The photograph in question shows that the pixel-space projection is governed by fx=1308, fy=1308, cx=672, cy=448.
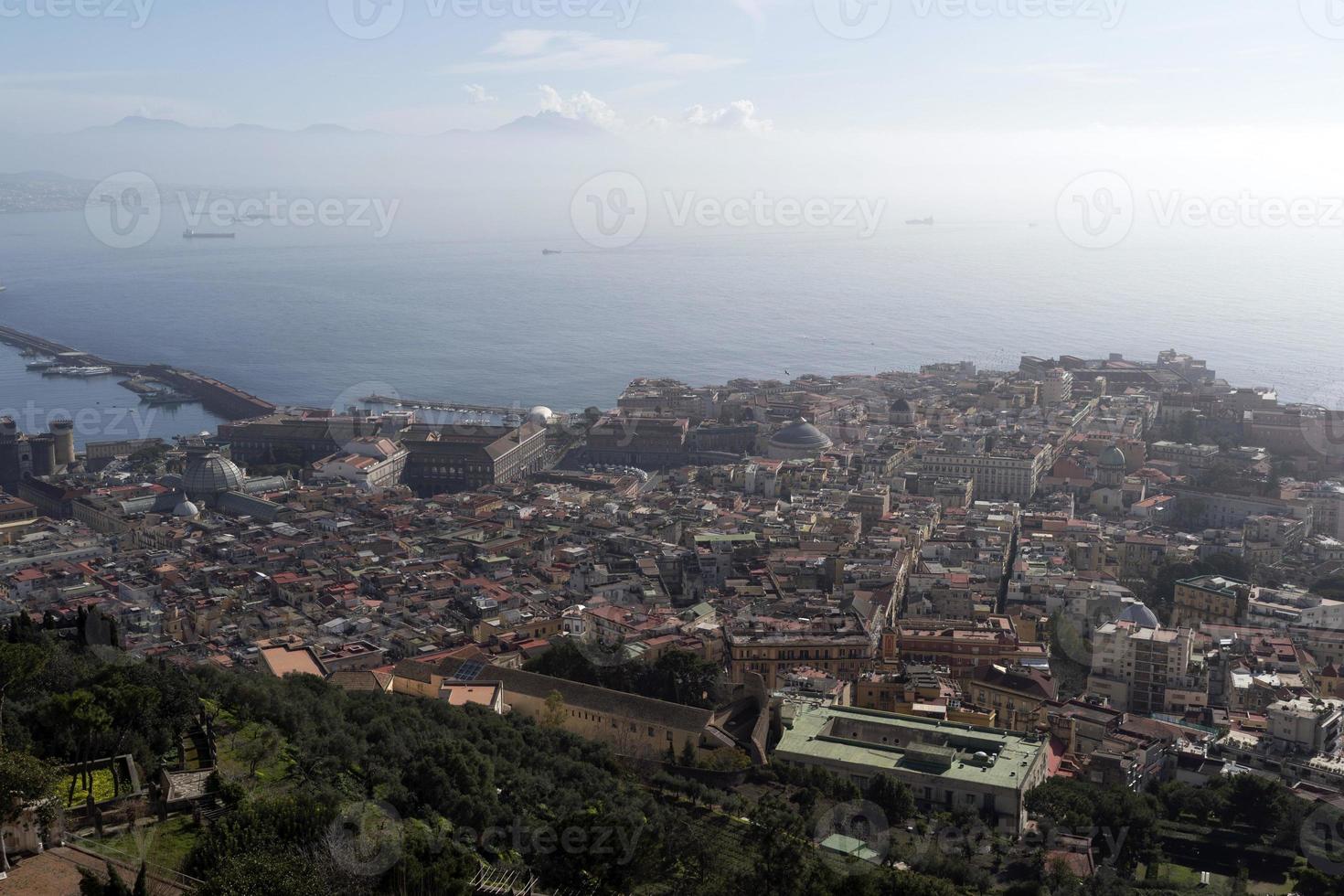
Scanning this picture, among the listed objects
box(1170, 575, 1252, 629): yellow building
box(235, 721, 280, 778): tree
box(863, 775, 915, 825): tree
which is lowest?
box(863, 775, 915, 825): tree

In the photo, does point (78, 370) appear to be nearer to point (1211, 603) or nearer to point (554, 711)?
point (554, 711)

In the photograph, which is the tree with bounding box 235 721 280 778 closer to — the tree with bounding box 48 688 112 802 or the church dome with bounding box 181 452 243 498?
the tree with bounding box 48 688 112 802

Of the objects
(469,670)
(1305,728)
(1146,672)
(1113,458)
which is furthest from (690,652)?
(1113,458)

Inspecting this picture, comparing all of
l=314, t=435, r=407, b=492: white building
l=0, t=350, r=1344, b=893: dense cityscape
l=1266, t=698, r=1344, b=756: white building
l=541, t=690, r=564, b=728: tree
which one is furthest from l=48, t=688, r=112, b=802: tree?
l=314, t=435, r=407, b=492: white building

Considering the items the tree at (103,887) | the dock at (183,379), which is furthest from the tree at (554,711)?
the dock at (183,379)

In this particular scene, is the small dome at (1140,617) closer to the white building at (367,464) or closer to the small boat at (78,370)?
the white building at (367,464)

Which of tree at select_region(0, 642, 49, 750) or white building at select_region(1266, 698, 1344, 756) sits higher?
tree at select_region(0, 642, 49, 750)
